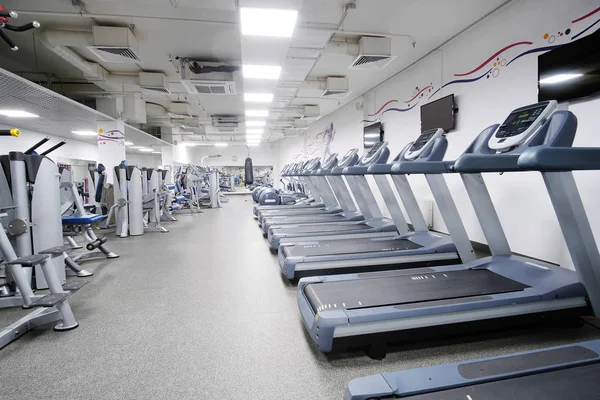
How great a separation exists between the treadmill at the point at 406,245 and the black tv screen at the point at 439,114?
1.82 meters

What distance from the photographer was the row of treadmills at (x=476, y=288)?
144 cm

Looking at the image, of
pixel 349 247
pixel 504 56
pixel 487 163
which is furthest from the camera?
pixel 504 56

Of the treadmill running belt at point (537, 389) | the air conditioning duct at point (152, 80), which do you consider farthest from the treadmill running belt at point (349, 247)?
the air conditioning duct at point (152, 80)

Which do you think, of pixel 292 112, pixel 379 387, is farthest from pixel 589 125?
pixel 292 112

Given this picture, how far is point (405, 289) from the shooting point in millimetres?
2387

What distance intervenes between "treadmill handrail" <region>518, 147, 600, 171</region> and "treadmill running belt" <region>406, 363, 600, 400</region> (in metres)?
1.07

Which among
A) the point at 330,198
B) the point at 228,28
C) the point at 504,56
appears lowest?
the point at 330,198

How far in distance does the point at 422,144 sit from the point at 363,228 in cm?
192

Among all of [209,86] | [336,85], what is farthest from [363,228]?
[209,86]

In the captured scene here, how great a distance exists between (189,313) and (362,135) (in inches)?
265

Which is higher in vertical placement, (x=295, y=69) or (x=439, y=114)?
(x=295, y=69)

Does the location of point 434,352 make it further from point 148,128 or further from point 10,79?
point 148,128

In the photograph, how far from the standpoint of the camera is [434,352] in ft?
6.62

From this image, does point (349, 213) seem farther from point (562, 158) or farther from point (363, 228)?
point (562, 158)
